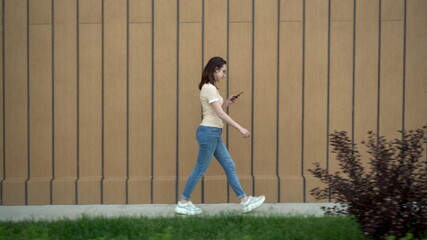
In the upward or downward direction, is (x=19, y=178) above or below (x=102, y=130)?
below

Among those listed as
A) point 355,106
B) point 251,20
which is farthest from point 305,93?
point 251,20

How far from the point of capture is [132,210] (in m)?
6.86

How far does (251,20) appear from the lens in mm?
7262

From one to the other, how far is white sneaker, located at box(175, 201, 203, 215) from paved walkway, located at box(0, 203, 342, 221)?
0.28 ft

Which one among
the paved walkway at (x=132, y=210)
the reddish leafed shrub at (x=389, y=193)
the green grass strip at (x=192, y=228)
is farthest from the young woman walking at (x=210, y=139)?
the reddish leafed shrub at (x=389, y=193)

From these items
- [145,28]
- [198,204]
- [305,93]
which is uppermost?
[145,28]

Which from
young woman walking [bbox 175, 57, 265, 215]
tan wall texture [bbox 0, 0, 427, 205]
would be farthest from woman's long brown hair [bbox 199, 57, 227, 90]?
tan wall texture [bbox 0, 0, 427, 205]

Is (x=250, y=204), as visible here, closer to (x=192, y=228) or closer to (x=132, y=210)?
(x=192, y=228)

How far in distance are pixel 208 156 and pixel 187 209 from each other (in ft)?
2.20

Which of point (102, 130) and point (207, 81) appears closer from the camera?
point (207, 81)

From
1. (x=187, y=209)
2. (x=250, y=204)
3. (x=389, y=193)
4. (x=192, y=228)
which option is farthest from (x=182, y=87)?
(x=389, y=193)

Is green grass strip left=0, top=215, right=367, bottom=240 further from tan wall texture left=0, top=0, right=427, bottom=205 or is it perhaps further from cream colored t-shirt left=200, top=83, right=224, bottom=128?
tan wall texture left=0, top=0, right=427, bottom=205

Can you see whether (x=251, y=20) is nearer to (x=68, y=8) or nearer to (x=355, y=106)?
(x=355, y=106)

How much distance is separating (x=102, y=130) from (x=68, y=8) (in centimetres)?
163
